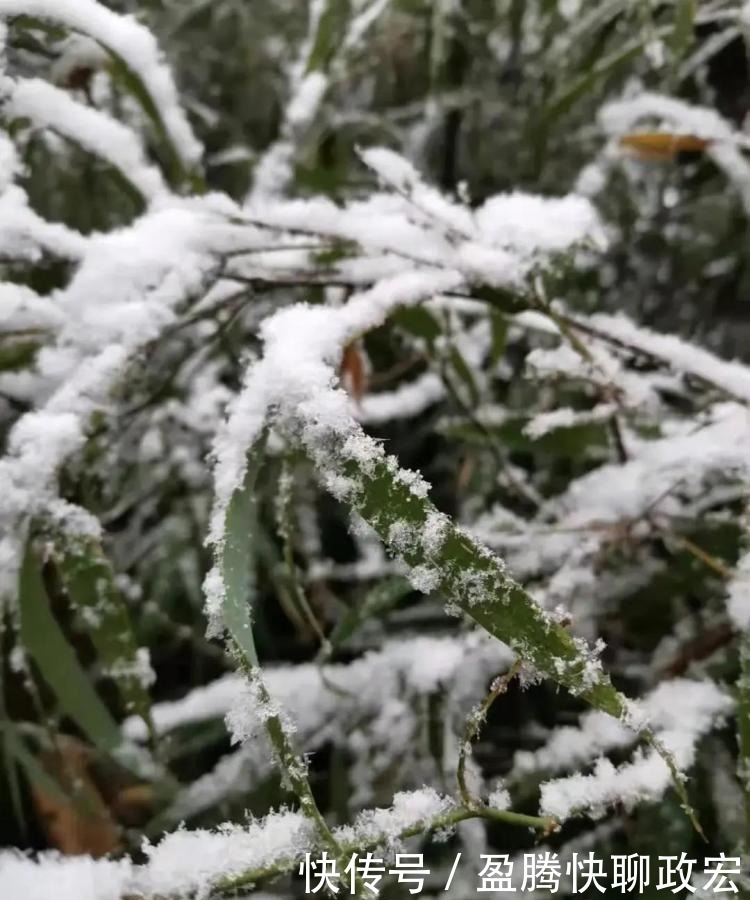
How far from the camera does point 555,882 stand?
1.61ft

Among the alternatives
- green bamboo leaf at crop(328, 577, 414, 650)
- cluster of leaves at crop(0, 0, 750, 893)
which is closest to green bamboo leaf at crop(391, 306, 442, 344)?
cluster of leaves at crop(0, 0, 750, 893)

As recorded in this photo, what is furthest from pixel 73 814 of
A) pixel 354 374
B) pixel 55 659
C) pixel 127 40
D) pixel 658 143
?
pixel 658 143

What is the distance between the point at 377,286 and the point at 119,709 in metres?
0.37

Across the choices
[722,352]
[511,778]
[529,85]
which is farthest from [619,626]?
[529,85]

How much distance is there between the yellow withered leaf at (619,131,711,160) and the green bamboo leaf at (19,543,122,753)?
535 millimetres

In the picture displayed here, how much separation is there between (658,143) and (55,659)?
564 millimetres

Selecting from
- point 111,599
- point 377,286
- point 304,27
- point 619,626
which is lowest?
point 619,626

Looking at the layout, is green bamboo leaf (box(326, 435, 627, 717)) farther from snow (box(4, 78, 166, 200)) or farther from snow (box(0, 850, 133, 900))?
snow (box(4, 78, 166, 200))

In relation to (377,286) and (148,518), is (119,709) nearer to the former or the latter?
(148,518)

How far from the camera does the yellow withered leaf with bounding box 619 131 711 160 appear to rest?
2.15 ft

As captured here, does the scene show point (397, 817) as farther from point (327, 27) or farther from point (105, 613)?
point (327, 27)

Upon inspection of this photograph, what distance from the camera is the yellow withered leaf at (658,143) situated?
0.66 m

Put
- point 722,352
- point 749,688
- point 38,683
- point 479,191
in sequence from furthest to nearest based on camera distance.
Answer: point 479,191 < point 722,352 < point 38,683 < point 749,688

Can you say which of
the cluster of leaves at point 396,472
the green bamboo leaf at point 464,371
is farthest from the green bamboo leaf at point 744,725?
the green bamboo leaf at point 464,371
